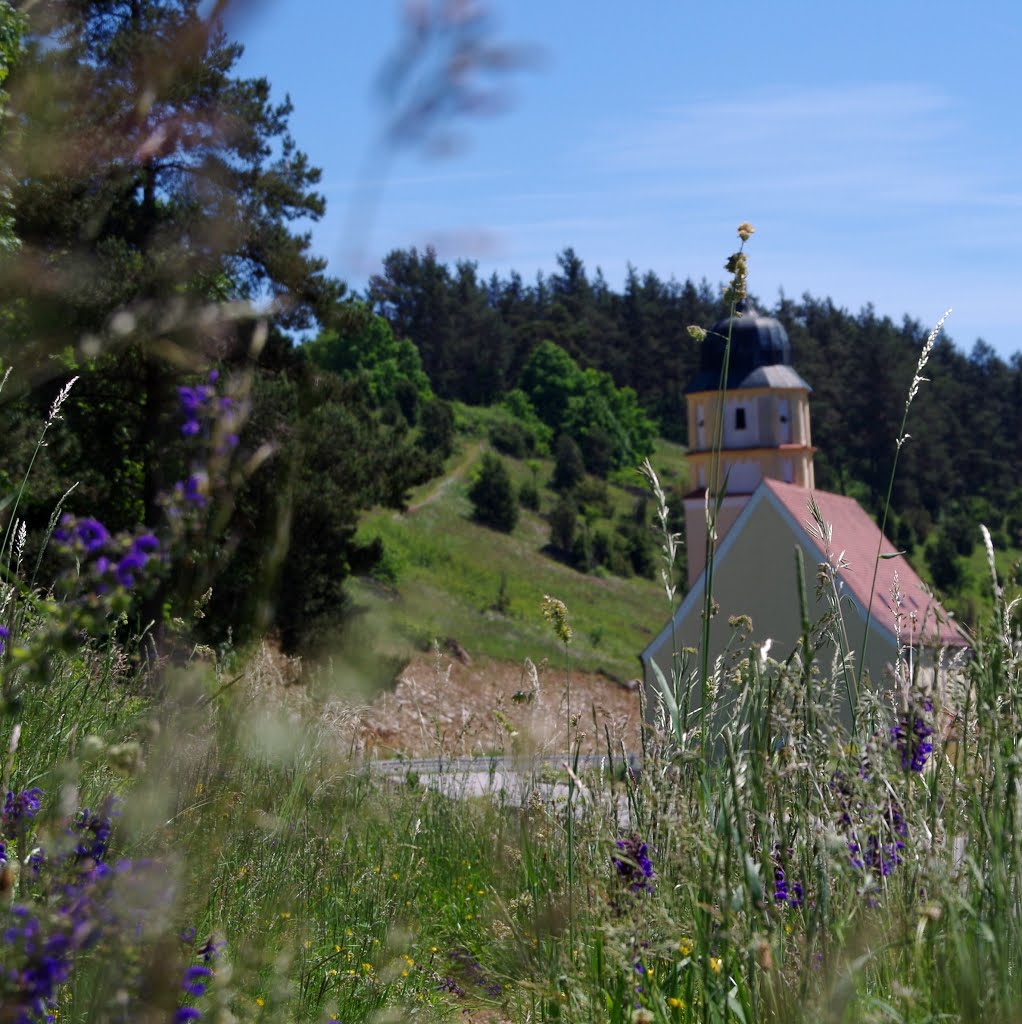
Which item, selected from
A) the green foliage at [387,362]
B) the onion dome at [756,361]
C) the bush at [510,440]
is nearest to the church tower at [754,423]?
the onion dome at [756,361]

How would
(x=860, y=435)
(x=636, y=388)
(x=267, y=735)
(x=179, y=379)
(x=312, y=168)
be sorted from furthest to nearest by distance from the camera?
(x=636, y=388) → (x=860, y=435) → (x=312, y=168) → (x=179, y=379) → (x=267, y=735)

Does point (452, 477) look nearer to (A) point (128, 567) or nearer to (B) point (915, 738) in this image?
(B) point (915, 738)

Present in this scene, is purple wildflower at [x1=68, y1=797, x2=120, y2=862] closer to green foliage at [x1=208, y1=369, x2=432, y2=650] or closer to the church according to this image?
the church

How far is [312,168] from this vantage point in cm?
1608

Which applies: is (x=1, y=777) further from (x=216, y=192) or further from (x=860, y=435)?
(x=860, y=435)

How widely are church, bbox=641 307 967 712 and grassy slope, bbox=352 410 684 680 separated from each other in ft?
12.3

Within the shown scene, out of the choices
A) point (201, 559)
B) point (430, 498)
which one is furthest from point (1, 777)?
Answer: point (430, 498)

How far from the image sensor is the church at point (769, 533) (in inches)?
361

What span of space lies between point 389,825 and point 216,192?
4.40 metres

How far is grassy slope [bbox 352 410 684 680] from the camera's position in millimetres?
33469

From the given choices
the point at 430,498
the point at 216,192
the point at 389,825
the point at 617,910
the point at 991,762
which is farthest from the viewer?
the point at 430,498

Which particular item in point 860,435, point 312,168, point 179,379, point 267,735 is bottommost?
point 267,735

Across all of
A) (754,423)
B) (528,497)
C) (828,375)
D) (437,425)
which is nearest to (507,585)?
(754,423)

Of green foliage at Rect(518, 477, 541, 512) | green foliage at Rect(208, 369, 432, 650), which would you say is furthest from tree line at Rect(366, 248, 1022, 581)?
green foliage at Rect(208, 369, 432, 650)
